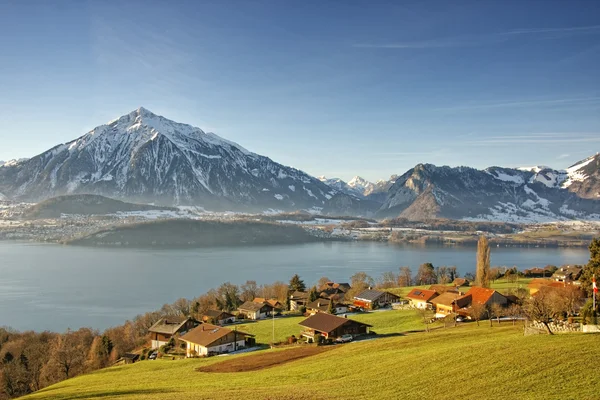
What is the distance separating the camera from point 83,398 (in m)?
16.5

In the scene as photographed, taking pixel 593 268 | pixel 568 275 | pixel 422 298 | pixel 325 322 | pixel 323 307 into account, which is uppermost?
pixel 593 268

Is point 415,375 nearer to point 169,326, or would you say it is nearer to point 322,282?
point 169,326

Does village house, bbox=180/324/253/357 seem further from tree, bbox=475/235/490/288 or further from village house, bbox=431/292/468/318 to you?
tree, bbox=475/235/490/288

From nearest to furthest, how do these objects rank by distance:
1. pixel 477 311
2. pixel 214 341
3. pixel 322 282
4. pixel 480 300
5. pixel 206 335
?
pixel 477 311 → pixel 214 341 → pixel 206 335 → pixel 480 300 → pixel 322 282

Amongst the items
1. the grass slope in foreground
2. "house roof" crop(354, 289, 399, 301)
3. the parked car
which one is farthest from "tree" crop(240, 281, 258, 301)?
the grass slope in foreground

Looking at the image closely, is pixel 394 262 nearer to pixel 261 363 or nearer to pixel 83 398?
pixel 261 363

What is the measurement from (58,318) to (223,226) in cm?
12631

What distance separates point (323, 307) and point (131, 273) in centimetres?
5493

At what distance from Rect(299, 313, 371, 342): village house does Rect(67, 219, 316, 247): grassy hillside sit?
4949 inches

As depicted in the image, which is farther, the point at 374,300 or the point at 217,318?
the point at 374,300

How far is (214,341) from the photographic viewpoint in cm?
2925

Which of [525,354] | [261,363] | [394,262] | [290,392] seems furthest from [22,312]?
[394,262]

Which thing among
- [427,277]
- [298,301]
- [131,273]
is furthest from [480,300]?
[131,273]

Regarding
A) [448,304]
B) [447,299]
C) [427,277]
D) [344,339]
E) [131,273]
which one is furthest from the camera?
[131,273]
